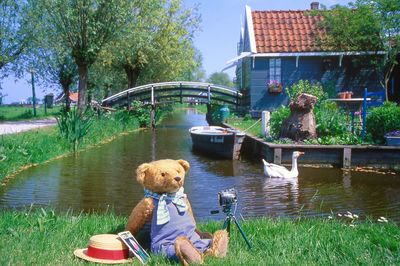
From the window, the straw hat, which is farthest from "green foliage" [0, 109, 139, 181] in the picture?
the window

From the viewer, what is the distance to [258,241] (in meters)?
5.56

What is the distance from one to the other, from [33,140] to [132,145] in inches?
239

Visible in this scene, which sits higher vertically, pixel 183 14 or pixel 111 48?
pixel 183 14

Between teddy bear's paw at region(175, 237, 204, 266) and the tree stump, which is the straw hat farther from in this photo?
the tree stump

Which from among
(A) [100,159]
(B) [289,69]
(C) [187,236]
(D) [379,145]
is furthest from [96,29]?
(C) [187,236]

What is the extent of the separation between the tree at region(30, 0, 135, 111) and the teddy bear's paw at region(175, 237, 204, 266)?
17587mm

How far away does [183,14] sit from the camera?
3462cm

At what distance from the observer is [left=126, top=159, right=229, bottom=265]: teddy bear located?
4969mm

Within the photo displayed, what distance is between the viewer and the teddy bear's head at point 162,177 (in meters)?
5.21

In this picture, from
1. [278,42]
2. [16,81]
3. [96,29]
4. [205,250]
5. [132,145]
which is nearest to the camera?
[205,250]

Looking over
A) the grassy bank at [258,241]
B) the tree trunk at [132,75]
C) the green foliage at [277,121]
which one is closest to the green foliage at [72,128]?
the green foliage at [277,121]

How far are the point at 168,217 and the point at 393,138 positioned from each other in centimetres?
1028

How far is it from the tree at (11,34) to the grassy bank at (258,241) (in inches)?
783

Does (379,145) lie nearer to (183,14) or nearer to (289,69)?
(289,69)
